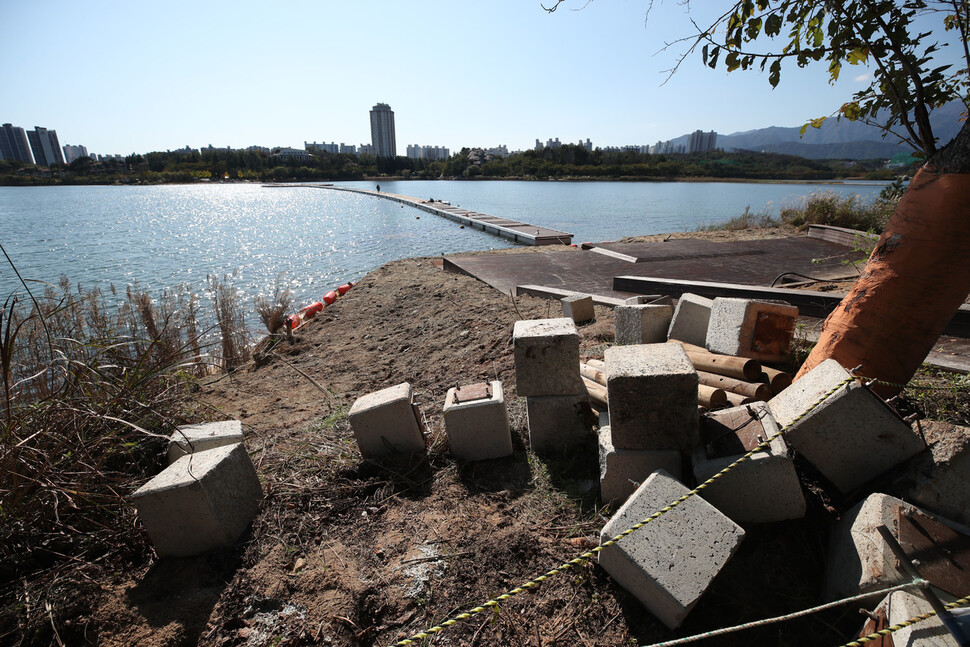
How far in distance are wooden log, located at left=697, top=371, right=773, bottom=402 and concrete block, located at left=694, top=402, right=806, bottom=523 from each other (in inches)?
25.7

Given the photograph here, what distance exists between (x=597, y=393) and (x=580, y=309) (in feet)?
7.12

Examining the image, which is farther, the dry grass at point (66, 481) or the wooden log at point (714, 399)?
the wooden log at point (714, 399)

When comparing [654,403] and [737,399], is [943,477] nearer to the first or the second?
[737,399]

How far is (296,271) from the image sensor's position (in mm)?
15812

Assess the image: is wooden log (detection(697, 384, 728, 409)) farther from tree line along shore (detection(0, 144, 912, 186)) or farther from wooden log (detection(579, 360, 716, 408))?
tree line along shore (detection(0, 144, 912, 186))

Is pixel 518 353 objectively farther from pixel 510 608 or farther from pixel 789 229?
pixel 789 229

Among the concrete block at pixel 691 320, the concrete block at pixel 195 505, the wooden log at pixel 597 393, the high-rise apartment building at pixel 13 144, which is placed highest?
the high-rise apartment building at pixel 13 144

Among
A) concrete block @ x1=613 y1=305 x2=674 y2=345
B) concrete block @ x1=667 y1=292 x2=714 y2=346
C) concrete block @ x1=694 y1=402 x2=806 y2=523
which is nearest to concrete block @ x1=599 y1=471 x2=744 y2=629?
concrete block @ x1=694 y1=402 x2=806 y2=523

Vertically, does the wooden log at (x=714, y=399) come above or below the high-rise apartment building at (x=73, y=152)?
below

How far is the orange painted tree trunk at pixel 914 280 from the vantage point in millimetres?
2348

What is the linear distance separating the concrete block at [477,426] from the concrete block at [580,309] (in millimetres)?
2384

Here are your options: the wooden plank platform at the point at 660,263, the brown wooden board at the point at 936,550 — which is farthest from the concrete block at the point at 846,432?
the wooden plank platform at the point at 660,263

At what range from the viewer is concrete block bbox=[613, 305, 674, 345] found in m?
3.80

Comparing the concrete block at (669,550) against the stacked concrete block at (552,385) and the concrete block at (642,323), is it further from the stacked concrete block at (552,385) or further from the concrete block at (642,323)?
the concrete block at (642,323)
